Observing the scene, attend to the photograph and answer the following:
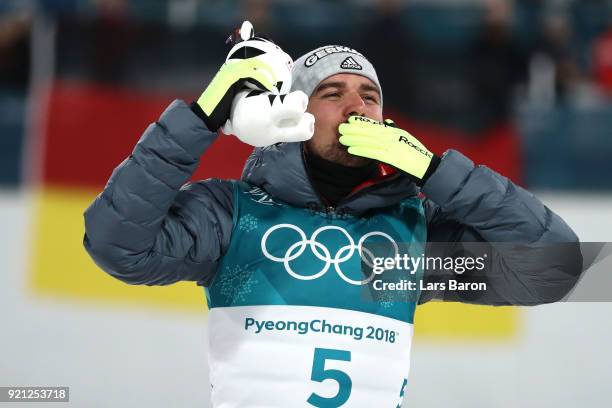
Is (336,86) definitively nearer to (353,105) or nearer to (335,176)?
(353,105)

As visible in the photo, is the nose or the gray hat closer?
the nose

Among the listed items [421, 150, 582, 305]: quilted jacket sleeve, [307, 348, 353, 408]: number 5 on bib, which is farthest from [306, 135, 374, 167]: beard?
[307, 348, 353, 408]: number 5 on bib

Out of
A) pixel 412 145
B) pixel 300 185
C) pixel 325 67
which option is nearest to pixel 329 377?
pixel 300 185

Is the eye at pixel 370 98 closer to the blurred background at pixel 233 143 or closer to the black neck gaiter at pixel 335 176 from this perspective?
the black neck gaiter at pixel 335 176

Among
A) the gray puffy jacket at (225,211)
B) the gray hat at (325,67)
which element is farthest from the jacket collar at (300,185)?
the gray hat at (325,67)

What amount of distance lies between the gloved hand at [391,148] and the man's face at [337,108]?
11 centimetres

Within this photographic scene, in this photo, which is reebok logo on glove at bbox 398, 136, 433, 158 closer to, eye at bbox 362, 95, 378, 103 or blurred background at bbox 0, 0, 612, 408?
eye at bbox 362, 95, 378, 103

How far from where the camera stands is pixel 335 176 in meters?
2.39

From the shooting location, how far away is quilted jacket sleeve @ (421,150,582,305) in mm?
2203

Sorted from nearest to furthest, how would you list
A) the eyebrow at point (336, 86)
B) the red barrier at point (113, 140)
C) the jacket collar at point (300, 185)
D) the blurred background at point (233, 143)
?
the jacket collar at point (300, 185)
the eyebrow at point (336, 86)
the blurred background at point (233, 143)
the red barrier at point (113, 140)

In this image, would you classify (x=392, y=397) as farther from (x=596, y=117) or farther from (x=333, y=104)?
(x=596, y=117)

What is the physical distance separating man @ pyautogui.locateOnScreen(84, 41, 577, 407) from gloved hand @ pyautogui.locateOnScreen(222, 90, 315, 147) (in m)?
0.04

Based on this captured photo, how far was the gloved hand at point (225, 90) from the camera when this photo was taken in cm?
206

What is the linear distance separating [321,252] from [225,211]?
10.5 inches
